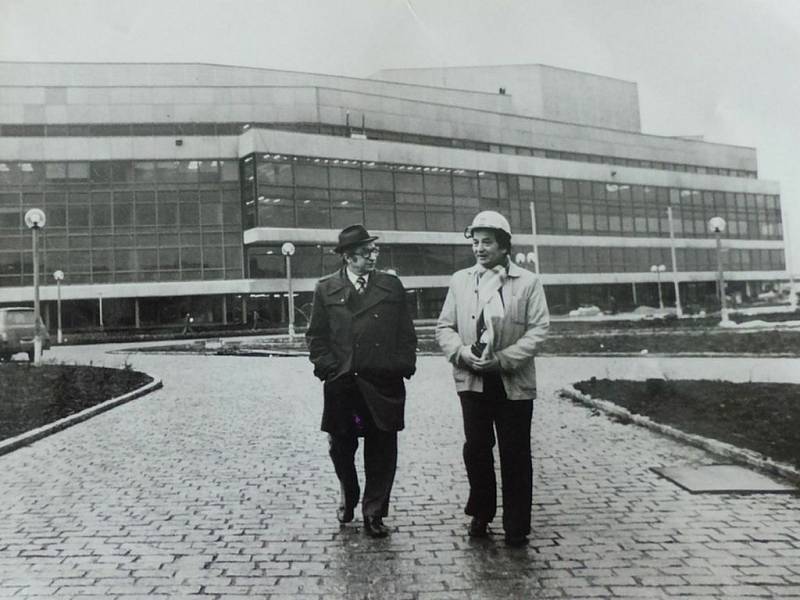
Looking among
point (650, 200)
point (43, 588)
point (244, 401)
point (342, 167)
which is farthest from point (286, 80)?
point (43, 588)

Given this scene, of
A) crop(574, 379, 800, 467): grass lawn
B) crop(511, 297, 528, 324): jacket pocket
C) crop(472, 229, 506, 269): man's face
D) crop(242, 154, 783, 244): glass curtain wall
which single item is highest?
crop(242, 154, 783, 244): glass curtain wall

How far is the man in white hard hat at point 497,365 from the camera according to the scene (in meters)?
3.98

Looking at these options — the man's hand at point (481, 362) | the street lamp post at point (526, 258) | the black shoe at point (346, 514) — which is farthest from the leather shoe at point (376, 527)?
the street lamp post at point (526, 258)

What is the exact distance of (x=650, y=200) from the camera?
139ft

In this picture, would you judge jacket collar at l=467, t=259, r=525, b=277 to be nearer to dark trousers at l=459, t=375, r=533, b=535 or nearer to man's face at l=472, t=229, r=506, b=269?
man's face at l=472, t=229, r=506, b=269

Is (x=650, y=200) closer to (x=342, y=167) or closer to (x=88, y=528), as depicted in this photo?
(x=342, y=167)

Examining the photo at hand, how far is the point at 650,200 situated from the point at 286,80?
2314 centimetres

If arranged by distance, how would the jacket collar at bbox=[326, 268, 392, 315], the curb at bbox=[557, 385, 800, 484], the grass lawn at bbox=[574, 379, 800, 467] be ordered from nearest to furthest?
1. the jacket collar at bbox=[326, 268, 392, 315]
2. the curb at bbox=[557, 385, 800, 484]
3. the grass lawn at bbox=[574, 379, 800, 467]

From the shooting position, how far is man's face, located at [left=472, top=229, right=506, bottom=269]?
4.12 metres

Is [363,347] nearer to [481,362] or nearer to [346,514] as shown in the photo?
[481,362]

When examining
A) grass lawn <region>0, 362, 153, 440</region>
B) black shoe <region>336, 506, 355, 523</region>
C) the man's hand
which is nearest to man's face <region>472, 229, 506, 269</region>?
the man's hand

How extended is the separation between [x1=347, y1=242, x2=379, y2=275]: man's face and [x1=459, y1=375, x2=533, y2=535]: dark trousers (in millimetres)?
1012

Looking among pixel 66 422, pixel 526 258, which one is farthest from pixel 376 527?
pixel 526 258

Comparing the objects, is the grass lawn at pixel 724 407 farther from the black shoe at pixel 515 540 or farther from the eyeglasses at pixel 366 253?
the eyeglasses at pixel 366 253
